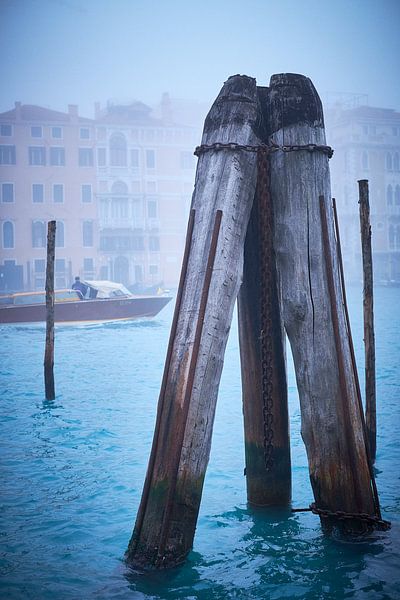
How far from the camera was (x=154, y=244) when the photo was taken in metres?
55.7

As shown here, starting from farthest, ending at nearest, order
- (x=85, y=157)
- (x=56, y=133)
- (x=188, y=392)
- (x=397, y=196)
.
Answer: (x=397, y=196), (x=85, y=157), (x=56, y=133), (x=188, y=392)

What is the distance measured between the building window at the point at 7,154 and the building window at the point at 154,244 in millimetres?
14194

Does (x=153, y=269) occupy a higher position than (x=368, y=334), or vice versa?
(x=153, y=269)

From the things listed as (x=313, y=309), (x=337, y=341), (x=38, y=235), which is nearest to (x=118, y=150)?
(x=38, y=235)

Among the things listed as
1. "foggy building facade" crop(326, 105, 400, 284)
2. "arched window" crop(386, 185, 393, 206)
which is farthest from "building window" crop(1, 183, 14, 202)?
"arched window" crop(386, 185, 393, 206)

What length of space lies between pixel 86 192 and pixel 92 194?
1.88 ft

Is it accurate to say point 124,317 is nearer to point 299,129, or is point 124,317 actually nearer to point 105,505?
point 105,505

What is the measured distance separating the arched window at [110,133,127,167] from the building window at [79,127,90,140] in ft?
7.66

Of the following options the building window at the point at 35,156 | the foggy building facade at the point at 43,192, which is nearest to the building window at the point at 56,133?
the foggy building facade at the point at 43,192

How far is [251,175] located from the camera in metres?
3.12

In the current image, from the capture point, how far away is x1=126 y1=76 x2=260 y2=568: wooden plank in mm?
2826

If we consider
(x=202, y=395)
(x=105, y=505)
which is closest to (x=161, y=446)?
(x=202, y=395)

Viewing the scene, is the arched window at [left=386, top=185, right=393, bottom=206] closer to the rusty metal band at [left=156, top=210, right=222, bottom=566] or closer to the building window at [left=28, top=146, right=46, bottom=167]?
the building window at [left=28, top=146, right=46, bottom=167]

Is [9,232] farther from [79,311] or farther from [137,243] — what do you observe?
[79,311]
